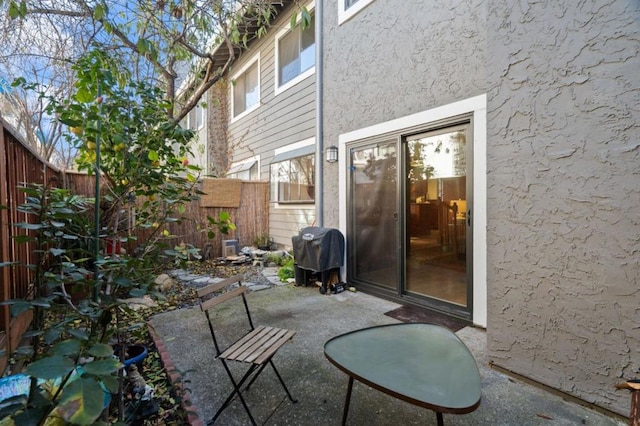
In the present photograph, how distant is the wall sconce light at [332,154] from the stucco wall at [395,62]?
3.9 inches

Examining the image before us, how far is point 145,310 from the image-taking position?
4148mm

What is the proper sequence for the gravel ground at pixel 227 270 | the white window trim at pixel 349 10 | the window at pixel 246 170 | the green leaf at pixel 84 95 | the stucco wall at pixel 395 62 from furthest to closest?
the window at pixel 246 170 < the gravel ground at pixel 227 270 < the white window trim at pixel 349 10 < the stucco wall at pixel 395 62 < the green leaf at pixel 84 95

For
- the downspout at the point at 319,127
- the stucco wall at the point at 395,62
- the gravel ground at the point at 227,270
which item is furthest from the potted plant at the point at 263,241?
the stucco wall at the point at 395,62

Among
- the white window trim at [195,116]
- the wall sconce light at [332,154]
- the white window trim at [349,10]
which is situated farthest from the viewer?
the white window trim at [195,116]

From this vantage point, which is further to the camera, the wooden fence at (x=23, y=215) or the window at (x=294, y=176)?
the window at (x=294, y=176)

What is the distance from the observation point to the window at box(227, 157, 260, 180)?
8.65 m

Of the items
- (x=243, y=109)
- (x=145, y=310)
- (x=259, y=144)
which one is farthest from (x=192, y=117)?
(x=145, y=310)

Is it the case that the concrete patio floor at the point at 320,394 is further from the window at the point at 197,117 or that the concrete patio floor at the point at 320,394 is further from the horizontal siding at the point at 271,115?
the window at the point at 197,117

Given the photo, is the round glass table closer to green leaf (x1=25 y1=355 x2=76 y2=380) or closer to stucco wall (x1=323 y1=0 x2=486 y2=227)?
green leaf (x1=25 y1=355 x2=76 y2=380)

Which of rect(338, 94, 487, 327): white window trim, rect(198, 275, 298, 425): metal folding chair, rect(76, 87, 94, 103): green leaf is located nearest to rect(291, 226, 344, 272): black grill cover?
rect(338, 94, 487, 327): white window trim

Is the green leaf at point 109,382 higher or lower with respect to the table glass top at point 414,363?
higher

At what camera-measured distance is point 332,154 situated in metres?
5.22

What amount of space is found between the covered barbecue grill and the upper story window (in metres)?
3.36

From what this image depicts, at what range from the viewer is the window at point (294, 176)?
6379mm
